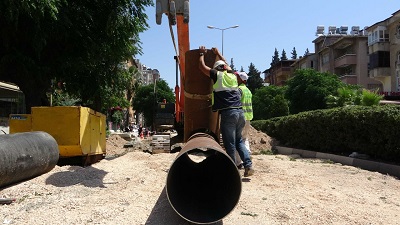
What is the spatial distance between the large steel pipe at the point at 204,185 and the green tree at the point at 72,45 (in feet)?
28.6

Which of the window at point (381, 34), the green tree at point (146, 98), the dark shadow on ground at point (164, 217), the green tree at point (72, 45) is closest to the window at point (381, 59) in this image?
the window at point (381, 34)

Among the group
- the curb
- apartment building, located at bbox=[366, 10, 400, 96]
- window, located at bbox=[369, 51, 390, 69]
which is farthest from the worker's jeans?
window, located at bbox=[369, 51, 390, 69]

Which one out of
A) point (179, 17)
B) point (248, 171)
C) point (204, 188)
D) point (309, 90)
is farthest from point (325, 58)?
point (204, 188)

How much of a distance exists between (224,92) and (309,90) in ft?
118

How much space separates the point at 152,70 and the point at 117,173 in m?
170

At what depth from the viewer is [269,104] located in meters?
50.1

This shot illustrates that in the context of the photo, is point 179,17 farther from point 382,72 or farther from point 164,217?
point 382,72

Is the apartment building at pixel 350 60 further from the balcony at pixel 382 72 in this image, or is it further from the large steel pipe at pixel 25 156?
the large steel pipe at pixel 25 156

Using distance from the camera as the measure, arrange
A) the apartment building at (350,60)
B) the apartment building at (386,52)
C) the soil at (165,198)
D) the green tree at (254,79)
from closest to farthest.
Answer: the soil at (165,198)
the apartment building at (386,52)
the apartment building at (350,60)
the green tree at (254,79)

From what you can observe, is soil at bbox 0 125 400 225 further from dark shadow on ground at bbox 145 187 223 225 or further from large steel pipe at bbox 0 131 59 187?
large steel pipe at bbox 0 131 59 187

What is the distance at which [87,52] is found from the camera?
1619cm

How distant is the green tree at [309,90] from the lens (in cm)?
4077

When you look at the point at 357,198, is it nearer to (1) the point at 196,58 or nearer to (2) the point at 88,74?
→ (1) the point at 196,58

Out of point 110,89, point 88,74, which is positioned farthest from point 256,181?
point 110,89
